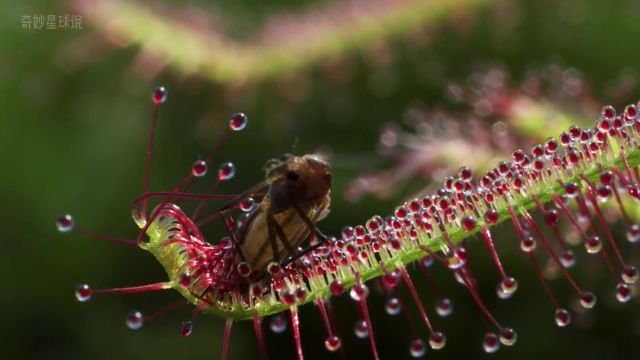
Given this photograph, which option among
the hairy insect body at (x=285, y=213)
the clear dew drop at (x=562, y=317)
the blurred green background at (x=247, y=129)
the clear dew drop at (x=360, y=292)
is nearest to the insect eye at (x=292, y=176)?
the hairy insect body at (x=285, y=213)

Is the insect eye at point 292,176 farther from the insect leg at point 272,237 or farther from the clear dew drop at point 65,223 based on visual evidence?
the clear dew drop at point 65,223

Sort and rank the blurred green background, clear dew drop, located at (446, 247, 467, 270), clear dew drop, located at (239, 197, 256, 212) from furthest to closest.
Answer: the blurred green background → clear dew drop, located at (239, 197, 256, 212) → clear dew drop, located at (446, 247, 467, 270)

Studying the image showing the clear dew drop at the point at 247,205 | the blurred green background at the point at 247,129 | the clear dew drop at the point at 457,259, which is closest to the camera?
the clear dew drop at the point at 457,259

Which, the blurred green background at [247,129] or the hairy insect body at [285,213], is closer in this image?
→ the hairy insect body at [285,213]

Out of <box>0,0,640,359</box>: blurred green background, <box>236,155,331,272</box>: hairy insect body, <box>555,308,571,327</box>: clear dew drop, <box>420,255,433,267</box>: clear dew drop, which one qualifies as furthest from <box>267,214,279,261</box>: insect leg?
<box>0,0,640,359</box>: blurred green background

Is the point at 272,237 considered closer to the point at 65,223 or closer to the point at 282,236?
the point at 282,236

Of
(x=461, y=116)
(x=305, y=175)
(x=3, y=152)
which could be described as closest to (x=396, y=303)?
(x=305, y=175)

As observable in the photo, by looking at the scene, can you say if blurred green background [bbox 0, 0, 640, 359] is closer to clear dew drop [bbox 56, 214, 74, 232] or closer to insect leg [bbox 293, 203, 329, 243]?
insect leg [bbox 293, 203, 329, 243]
